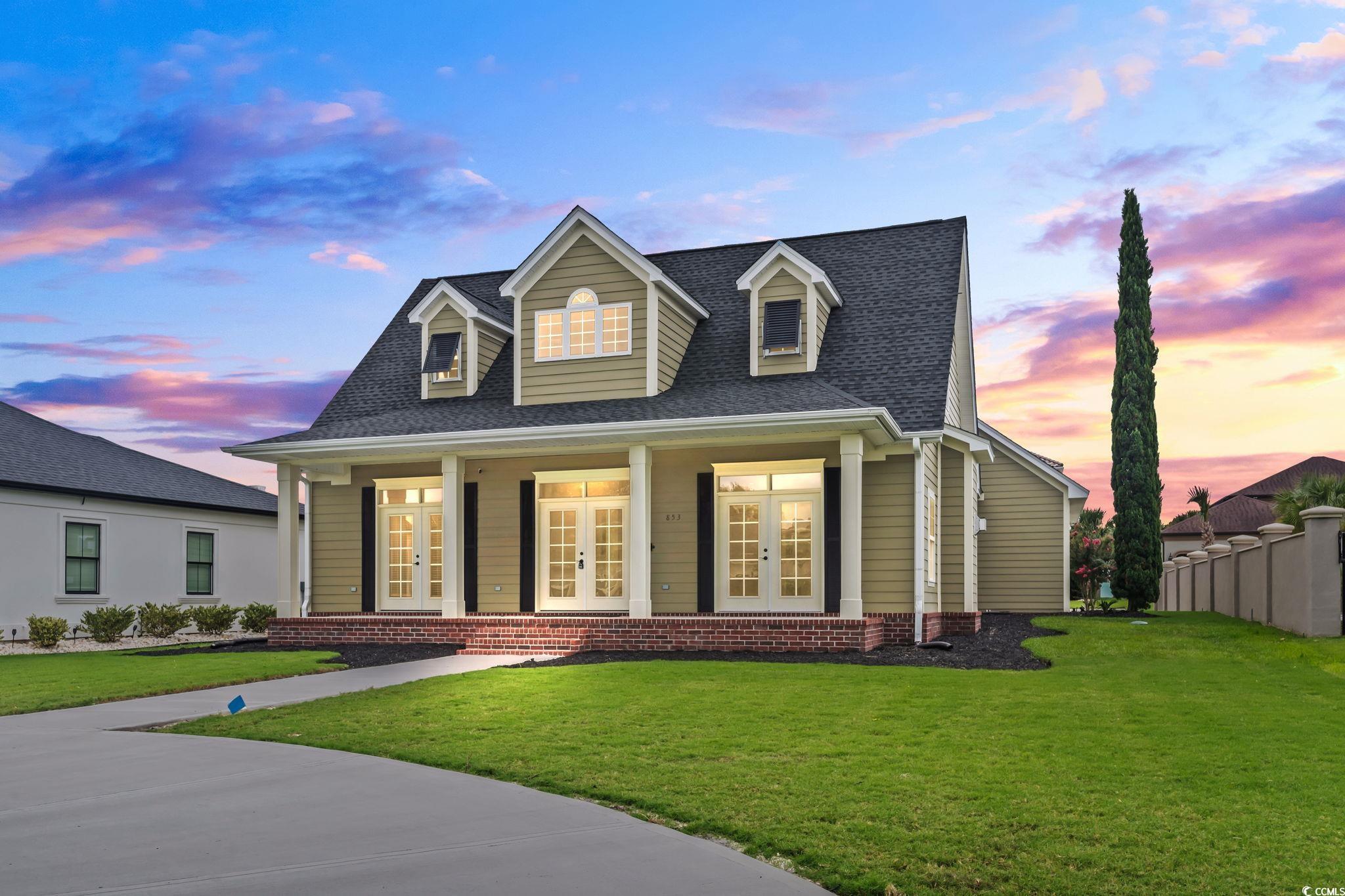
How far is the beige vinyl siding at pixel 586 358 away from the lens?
1861 centimetres

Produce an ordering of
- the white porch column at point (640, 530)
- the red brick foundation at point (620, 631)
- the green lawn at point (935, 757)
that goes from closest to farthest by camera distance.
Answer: the green lawn at point (935, 757) < the red brick foundation at point (620, 631) < the white porch column at point (640, 530)

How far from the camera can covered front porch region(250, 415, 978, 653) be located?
1602 cm

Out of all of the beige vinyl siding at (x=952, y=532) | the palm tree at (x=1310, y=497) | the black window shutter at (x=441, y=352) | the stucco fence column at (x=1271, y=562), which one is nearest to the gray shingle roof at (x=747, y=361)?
the black window shutter at (x=441, y=352)

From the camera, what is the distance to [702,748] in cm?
742

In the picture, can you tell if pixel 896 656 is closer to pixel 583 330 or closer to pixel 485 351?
pixel 583 330

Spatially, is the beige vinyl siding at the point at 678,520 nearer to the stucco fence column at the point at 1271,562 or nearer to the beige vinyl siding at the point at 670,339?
the beige vinyl siding at the point at 670,339

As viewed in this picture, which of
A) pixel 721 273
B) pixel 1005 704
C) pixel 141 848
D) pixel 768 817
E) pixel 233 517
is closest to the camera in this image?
pixel 141 848

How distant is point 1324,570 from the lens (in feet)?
50.2

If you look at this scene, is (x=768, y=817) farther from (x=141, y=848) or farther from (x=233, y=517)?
(x=233, y=517)

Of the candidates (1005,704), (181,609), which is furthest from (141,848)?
(181,609)

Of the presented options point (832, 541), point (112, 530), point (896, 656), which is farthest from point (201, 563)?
point (896, 656)

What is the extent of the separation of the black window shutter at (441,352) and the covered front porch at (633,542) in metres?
2.03

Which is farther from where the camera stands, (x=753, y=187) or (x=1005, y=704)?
(x=753, y=187)

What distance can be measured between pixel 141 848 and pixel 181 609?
73.8 feet
